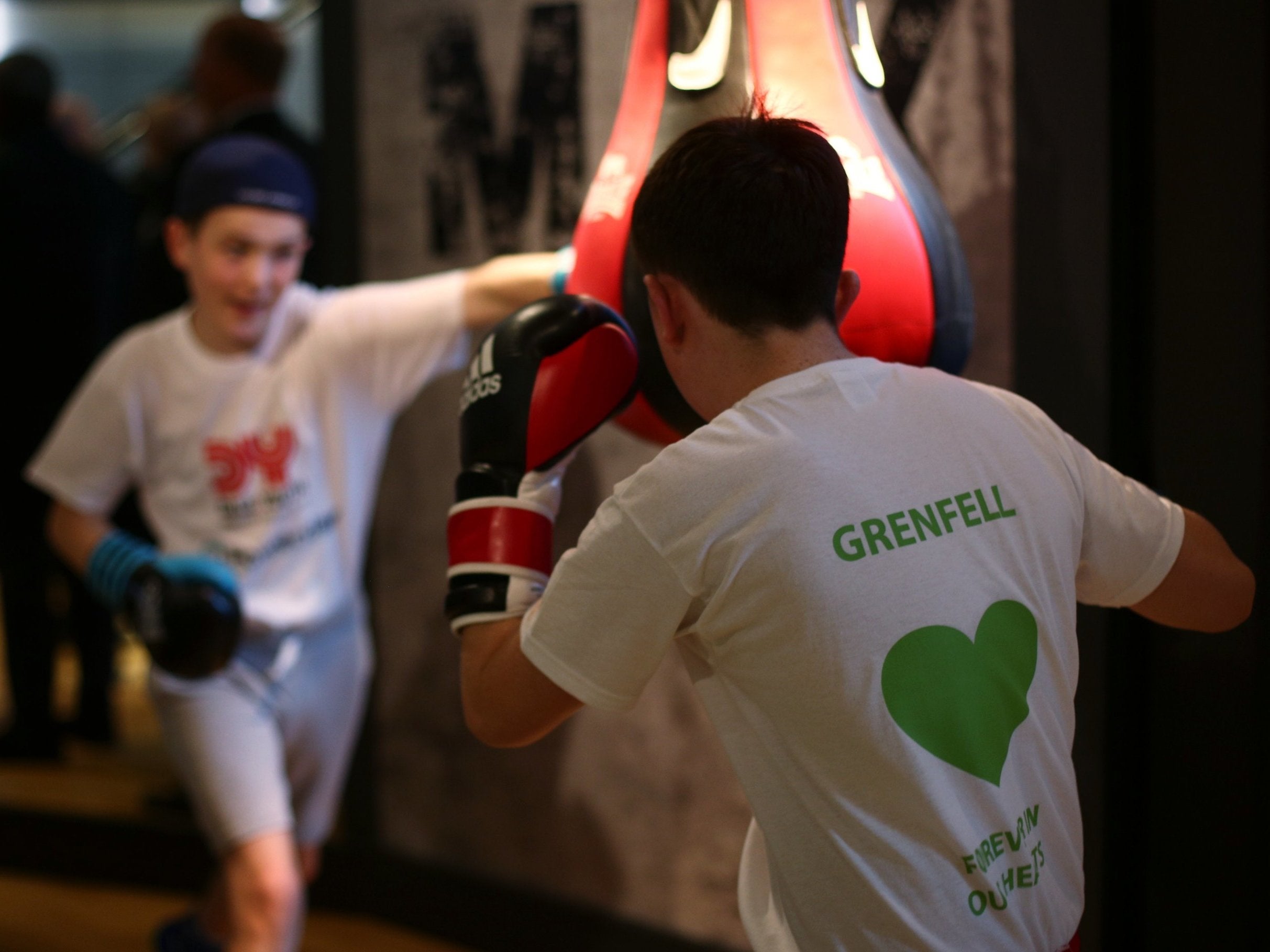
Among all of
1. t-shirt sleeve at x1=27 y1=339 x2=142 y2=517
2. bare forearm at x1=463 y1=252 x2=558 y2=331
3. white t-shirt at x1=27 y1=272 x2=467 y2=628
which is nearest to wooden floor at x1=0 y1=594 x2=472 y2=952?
white t-shirt at x1=27 y1=272 x2=467 y2=628

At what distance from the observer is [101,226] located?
3545mm

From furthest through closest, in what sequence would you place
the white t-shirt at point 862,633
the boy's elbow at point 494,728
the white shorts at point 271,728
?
the white shorts at point 271,728 → the boy's elbow at point 494,728 → the white t-shirt at point 862,633

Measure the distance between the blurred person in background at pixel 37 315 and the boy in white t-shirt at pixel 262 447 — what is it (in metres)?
1.46

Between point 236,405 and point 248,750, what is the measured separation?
21.6 inches

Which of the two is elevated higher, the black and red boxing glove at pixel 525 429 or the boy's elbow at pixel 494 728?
the black and red boxing glove at pixel 525 429

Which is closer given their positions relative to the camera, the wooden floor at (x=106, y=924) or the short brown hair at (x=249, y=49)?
the wooden floor at (x=106, y=924)

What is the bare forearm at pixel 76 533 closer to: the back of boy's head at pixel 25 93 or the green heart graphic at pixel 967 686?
the green heart graphic at pixel 967 686

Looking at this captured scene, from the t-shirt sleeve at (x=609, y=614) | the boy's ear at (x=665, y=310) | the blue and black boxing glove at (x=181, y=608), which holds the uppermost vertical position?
the boy's ear at (x=665, y=310)

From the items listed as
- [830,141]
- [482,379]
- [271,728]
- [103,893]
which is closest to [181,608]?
[271,728]

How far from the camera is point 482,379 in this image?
1.25m

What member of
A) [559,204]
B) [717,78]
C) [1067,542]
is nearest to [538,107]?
[559,204]

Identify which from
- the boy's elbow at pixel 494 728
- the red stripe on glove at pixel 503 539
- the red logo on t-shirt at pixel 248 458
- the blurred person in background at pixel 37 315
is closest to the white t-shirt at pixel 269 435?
the red logo on t-shirt at pixel 248 458

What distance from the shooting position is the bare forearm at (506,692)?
1.07m

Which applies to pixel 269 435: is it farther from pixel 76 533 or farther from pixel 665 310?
pixel 665 310
